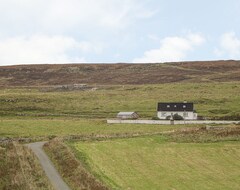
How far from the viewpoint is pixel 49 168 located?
37531mm

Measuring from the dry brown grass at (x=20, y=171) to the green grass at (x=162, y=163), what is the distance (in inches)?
185

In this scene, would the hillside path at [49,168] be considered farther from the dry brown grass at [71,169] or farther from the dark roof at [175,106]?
the dark roof at [175,106]

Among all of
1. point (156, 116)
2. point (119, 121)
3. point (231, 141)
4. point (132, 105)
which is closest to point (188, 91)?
point (132, 105)

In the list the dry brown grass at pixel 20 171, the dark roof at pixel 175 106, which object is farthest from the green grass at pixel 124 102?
A: the dry brown grass at pixel 20 171

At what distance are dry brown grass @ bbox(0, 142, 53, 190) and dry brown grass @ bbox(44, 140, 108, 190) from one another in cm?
181

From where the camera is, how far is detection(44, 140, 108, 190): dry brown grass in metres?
30.9

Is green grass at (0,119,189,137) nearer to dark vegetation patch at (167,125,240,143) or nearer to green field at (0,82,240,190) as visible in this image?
green field at (0,82,240,190)

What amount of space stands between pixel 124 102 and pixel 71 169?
259 ft

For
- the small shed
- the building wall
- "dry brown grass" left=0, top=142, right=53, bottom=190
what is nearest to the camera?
"dry brown grass" left=0, top=142, right=53, bottom=190

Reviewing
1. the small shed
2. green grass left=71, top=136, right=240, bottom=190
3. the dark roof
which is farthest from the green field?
the dark roof

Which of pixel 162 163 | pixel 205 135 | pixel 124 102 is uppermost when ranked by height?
pixel 124 102

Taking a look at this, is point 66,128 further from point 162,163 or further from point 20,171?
point 20,171

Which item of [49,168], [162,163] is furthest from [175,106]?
[49,168]

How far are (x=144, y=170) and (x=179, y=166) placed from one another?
3.99m
